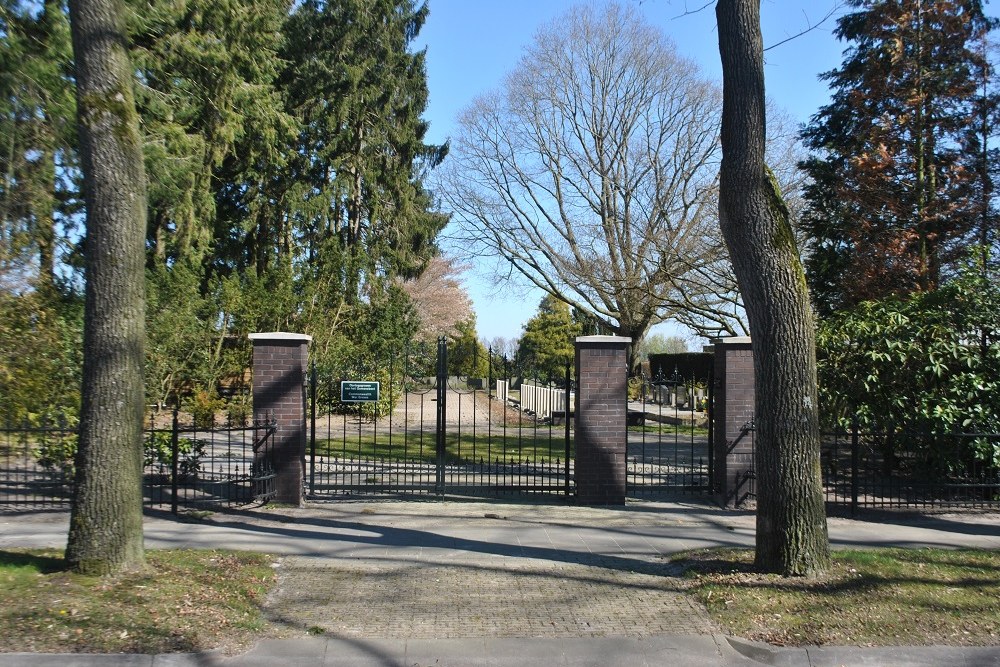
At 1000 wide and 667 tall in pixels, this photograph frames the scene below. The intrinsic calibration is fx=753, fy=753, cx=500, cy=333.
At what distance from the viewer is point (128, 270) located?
6.19m

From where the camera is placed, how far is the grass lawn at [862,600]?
5441mm

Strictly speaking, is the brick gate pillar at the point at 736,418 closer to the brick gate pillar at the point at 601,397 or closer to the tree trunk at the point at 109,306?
the brick gate pillar at the point at 601,397

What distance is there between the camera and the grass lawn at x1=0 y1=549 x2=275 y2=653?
5020mm

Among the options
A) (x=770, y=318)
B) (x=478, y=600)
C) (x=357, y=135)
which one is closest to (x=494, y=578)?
(x=478, y=600)

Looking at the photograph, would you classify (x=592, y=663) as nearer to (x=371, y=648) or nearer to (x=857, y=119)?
(x=371, y=648)

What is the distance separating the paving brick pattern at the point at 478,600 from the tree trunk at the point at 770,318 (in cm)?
115

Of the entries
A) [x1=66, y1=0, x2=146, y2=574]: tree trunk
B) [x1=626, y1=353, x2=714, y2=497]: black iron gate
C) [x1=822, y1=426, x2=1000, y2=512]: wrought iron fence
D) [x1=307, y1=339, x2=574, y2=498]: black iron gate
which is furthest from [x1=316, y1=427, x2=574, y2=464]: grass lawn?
[x1=66, y1=0, x2=146, y2=574]: tree trunk

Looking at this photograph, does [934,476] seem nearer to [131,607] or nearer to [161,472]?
[131,607]

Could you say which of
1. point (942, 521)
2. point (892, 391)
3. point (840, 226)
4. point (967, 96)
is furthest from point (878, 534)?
point (967, 96)

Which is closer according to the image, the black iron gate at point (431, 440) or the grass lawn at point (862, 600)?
the grass lawn at point (862, 600)

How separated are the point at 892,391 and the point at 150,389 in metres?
13.9

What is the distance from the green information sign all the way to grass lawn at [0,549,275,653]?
13.0 feet

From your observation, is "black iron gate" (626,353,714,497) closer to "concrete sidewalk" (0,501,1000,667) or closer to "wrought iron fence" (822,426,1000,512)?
"concrete sidewalk" (0,501,1000,667)

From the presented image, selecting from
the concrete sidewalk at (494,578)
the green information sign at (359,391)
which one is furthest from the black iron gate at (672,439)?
the green information sign at (359,391)
